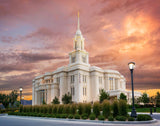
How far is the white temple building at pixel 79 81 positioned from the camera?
58219mm

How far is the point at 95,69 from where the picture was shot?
61.6 meters

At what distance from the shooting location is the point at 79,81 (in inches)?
2264

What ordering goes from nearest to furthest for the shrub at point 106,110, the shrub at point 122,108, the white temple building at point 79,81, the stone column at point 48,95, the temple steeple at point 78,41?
the shrub at point 122,108 → the shrub at point 106,110 → the white temple building at point 79,81 → the stone column at point 48,95 → the temple steeple at point 78,41

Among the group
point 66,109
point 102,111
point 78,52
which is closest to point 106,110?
point 102,111

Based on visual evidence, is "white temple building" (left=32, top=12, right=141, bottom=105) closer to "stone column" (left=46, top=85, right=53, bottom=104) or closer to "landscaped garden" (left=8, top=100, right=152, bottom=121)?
"stone column" (left=46, top=85, right=53, bottom=104)

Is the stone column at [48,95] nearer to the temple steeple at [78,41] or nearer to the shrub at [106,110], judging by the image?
the temple steeple at [78,41]

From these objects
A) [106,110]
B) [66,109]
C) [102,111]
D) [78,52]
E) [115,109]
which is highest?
[78,52]

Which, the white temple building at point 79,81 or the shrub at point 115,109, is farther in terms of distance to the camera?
the white temple building at point 79,81

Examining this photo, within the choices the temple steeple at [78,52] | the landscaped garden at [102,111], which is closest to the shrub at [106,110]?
the landscaped garden at [102,111]

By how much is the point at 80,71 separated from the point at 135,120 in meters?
43.2

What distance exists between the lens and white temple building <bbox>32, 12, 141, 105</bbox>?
191 ft

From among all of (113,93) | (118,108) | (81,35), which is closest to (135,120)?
(118,108)

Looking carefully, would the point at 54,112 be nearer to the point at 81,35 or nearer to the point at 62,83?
the point at 62,83

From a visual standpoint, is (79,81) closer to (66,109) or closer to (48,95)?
(48,95)
